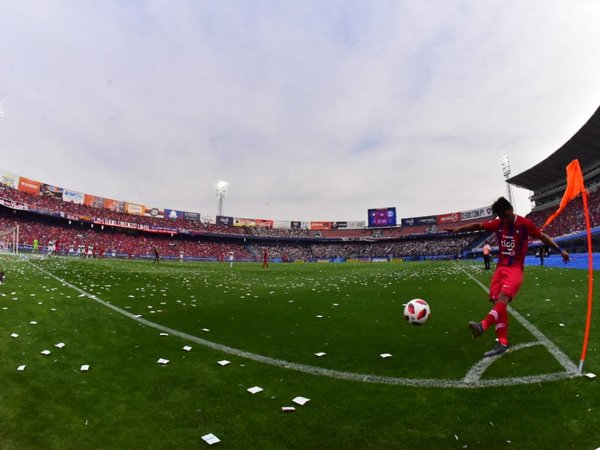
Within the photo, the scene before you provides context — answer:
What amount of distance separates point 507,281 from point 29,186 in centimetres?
8659

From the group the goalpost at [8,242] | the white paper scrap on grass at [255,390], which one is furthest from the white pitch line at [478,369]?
the goalpost at [8,242]

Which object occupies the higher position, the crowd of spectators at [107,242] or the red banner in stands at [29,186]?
the red banner in stands at [29,186]

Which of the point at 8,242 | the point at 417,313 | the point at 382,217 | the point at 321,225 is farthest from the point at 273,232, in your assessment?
the point at 417,313

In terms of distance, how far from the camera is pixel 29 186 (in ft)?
228

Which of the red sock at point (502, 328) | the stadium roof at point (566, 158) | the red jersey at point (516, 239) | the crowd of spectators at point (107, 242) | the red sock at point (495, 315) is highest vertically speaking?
the stadium roof at point (566, 158)

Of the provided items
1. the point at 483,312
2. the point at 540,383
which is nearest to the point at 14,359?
the point at 540,383

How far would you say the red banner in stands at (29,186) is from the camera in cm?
6807

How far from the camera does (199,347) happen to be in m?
6.99

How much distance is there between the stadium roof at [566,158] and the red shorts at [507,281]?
1805 inches

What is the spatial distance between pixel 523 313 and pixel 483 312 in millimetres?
975

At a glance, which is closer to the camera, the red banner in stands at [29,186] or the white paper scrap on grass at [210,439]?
the white paper scrap on grass at [210,439]

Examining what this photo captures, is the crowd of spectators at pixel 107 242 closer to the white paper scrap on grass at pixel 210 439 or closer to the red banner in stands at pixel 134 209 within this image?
the red banner in stands at pixel 134 209

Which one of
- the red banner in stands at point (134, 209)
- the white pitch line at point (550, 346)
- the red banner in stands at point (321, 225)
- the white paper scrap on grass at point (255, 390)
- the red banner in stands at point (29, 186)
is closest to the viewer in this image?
the white paper scrap on grass at point (255, 390)

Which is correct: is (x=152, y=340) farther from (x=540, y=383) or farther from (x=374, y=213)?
(x=374, y=213)
